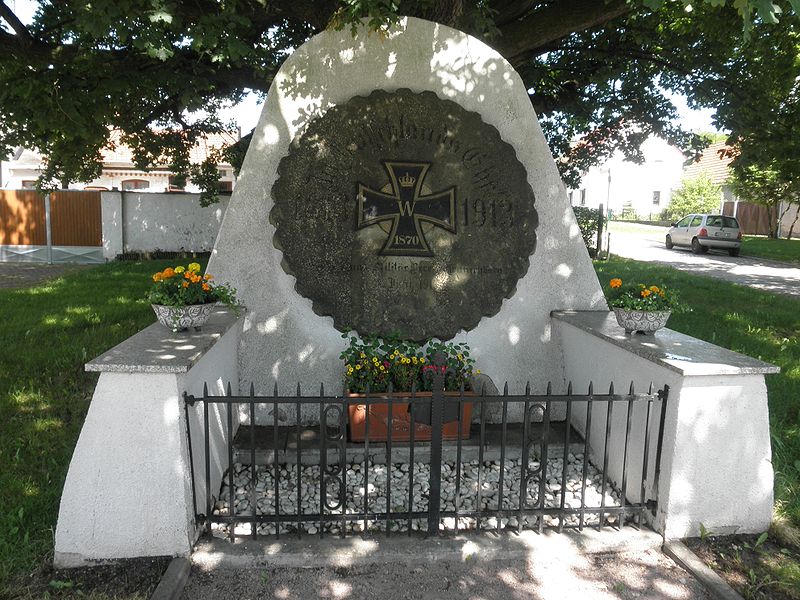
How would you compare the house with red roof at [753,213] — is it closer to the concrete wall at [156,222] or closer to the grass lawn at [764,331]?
the grass lawn at [764,331]

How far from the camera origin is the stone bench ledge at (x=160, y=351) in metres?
3.10

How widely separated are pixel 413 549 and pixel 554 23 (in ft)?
19.7

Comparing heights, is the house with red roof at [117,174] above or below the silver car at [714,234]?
above

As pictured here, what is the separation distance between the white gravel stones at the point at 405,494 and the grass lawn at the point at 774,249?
19346 mm

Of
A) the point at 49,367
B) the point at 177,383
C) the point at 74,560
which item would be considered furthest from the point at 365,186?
the point at 49,367

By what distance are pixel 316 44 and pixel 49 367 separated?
4.27m

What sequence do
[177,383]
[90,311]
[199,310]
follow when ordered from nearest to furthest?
1. [177,383]
2. [199,310]
3. [90,311]

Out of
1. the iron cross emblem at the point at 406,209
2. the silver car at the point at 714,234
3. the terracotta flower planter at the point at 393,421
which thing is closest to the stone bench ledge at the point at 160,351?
the terracotta flower planter at the point at 393,421

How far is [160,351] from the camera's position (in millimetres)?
3369

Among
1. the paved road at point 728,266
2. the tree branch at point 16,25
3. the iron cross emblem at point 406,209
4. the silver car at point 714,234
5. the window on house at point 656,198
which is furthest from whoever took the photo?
the window on house at point 656,198

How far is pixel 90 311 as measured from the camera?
8375 mm

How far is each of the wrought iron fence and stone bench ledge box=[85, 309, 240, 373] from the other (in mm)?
234

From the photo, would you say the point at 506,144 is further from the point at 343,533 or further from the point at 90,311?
the point at 90,311

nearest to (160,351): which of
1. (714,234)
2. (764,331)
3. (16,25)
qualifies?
(16,25)
